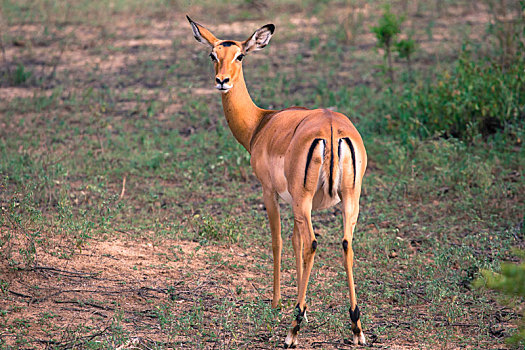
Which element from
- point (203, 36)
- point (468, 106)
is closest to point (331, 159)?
point (203, 36)

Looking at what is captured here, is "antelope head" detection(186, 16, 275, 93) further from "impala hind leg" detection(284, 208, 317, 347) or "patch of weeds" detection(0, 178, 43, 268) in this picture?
"patch of weeds" detection(0, 178, 43, 268)

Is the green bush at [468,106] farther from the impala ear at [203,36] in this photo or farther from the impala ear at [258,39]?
the impala ear at [203,36]

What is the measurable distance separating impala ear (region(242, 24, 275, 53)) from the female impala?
0.25 m

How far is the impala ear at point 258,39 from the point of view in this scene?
525cm

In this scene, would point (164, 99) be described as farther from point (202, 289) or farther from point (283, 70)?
Answer: point (202, 289)

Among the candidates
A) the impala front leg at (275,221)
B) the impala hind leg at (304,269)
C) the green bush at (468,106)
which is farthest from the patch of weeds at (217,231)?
the green bush at (468,106)

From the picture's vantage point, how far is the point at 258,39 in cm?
533

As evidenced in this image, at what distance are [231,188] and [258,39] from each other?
7.86 feet

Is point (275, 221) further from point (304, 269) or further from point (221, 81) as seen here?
point (221, 81)

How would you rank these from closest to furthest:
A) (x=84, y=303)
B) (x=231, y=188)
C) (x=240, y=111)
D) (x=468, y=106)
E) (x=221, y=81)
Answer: (x=84, y=303) → (x=221, y=81) → (x=240, y=111) → (x=231, y=188) → (x=468, y=106)

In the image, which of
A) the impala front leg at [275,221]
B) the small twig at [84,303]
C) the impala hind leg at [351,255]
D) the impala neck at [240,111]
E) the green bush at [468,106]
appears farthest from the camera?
the green bush at [468,106]

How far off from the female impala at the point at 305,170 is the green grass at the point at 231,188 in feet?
1.42

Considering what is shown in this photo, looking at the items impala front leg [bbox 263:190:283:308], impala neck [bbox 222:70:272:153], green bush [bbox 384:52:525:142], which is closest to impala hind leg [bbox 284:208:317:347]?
impala front leg [bbox 263:190:283:308]

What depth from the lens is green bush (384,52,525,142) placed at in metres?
7.60
